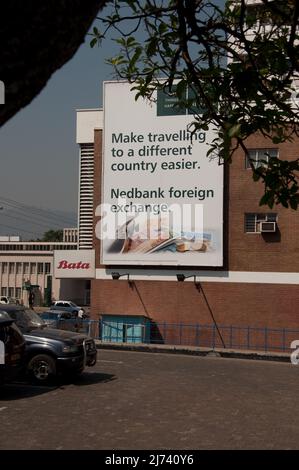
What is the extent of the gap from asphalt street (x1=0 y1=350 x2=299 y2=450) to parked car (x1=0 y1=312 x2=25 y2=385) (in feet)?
1.95

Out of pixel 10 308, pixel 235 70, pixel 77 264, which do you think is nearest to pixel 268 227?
pixel 77 264

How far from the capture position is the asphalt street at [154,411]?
930 centimetres

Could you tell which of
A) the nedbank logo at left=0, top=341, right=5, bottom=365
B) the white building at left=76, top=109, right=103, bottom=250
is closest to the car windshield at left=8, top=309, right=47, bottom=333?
the nedbank logo at left=0, top=341, right=5, bottom=365

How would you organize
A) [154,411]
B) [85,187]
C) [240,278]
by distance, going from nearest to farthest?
[154,411] < [240,278] < [85,187]

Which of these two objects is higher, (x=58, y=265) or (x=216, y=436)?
(x=58, y=265)

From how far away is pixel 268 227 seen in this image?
28422mm

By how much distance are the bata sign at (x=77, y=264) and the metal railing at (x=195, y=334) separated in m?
3.64

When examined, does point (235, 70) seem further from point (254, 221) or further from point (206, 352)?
point (254, 221)

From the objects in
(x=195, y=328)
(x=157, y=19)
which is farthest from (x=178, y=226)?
(x=157, y=19)

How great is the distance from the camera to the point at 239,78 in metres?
5.59

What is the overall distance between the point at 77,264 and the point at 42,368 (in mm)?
19536

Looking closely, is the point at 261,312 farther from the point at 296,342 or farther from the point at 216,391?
the point at 216,391

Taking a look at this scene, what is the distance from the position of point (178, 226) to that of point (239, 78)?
2400 cm

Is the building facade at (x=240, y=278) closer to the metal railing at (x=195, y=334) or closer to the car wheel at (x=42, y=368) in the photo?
the metal railing at (x=195, y=334)
